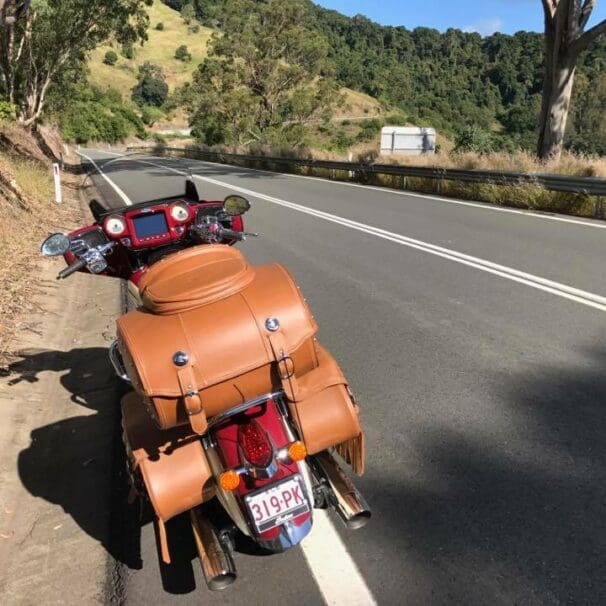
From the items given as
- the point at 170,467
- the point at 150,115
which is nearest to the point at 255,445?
the point at 170,467

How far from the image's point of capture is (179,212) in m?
3.49

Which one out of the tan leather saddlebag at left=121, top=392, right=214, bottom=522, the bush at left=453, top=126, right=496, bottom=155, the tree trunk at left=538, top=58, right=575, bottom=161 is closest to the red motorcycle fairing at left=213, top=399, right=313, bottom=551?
the tan leather saddlebag at left=121, top=392, right=214, bottom=522

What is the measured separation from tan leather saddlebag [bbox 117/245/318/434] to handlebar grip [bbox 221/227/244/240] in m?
1.13

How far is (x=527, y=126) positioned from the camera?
11925cm

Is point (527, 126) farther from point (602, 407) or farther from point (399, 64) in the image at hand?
point (602, 407)

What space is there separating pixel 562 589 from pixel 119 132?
97300 millimetres

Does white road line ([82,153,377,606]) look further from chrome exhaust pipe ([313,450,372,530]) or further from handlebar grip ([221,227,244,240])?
handlebar grip ([221,227,244,240])

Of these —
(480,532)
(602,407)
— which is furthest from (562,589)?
(602,407)

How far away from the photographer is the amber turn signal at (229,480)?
2193mm

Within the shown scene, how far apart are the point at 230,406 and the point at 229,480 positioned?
0.28 meters

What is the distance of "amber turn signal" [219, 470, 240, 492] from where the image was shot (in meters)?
2.19

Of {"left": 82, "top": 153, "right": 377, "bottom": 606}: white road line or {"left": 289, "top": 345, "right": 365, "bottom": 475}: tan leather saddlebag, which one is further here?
{"left": 289, "top": 345, "right": 365, "bottom": 475}: tan leather saddlebag

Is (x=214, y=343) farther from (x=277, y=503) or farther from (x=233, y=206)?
(x=233, y=206)

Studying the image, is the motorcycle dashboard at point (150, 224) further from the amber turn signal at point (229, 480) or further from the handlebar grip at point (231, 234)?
the amber turn signal at point (229, 480)
